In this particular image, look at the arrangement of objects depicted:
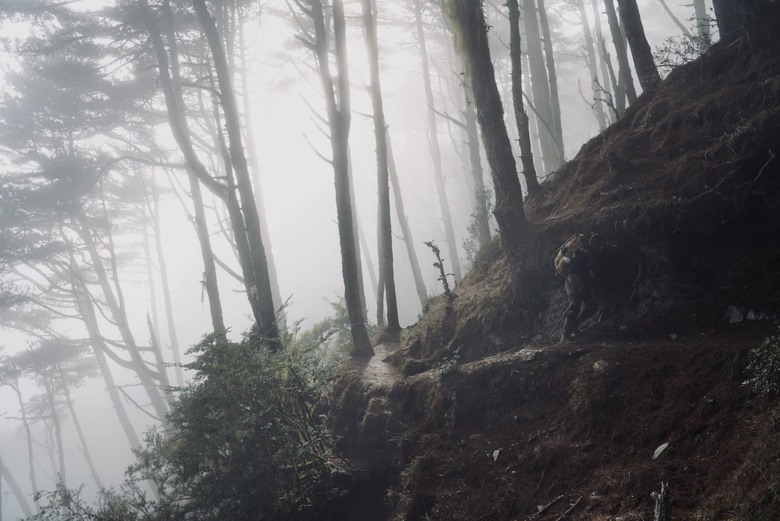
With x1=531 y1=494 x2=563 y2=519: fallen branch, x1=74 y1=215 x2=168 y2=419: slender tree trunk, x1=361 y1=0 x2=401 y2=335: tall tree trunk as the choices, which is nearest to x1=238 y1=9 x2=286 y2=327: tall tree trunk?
x1=74 y1=215 x2=168 y2=419: slender tree trunk

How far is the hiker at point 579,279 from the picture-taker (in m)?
5.68

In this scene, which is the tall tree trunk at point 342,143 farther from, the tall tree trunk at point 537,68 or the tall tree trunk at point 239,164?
the tall tree trunk at point 537,68

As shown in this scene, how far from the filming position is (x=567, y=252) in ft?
19.5

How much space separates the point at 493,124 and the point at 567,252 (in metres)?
2.41

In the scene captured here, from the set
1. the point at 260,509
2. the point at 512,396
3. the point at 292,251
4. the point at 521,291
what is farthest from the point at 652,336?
the point at 292,251

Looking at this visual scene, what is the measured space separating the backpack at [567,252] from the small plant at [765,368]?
7.98 feet

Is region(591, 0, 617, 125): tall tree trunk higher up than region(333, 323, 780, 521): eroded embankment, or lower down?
higher up

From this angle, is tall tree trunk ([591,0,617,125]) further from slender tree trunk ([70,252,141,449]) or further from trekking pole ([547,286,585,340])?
slender tree trunk ([70,252,141,449])

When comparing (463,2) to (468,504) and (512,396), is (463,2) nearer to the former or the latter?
(512,396)

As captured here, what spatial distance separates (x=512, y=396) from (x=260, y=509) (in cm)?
312

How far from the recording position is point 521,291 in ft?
22.3

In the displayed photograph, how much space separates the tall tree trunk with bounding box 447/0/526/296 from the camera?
711cm

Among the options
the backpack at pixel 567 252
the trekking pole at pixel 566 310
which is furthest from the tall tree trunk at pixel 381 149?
the backpack at pixel 567 252

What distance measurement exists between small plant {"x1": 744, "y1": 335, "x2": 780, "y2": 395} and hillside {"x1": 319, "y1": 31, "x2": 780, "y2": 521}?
8cm
